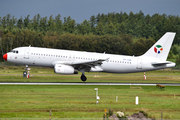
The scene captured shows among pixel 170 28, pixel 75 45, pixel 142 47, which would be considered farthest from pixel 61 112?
pixel 170 28

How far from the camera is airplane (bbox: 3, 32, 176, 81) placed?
130 ft

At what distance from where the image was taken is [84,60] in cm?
4081

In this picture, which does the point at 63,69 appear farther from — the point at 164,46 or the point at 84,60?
the point at 164,46

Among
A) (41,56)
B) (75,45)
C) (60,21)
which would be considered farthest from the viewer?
(60,21)

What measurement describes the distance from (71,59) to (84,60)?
1954mm

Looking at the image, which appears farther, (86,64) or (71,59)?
(71,59)

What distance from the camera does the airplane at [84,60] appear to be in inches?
1558

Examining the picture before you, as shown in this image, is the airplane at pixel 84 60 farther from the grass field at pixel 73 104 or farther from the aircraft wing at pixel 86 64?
the grass field at pixel 73 104

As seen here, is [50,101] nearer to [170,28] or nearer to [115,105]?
[115,105]

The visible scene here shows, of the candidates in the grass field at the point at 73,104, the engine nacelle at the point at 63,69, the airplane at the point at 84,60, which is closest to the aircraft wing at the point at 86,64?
the airplane at the point at 84,60

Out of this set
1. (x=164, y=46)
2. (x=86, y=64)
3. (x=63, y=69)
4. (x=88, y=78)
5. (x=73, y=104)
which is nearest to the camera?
(x=73, y=104)

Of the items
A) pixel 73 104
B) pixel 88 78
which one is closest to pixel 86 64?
pixel 88 78

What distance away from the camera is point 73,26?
157875 millimetres

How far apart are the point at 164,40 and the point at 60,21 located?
133563 millimetres
